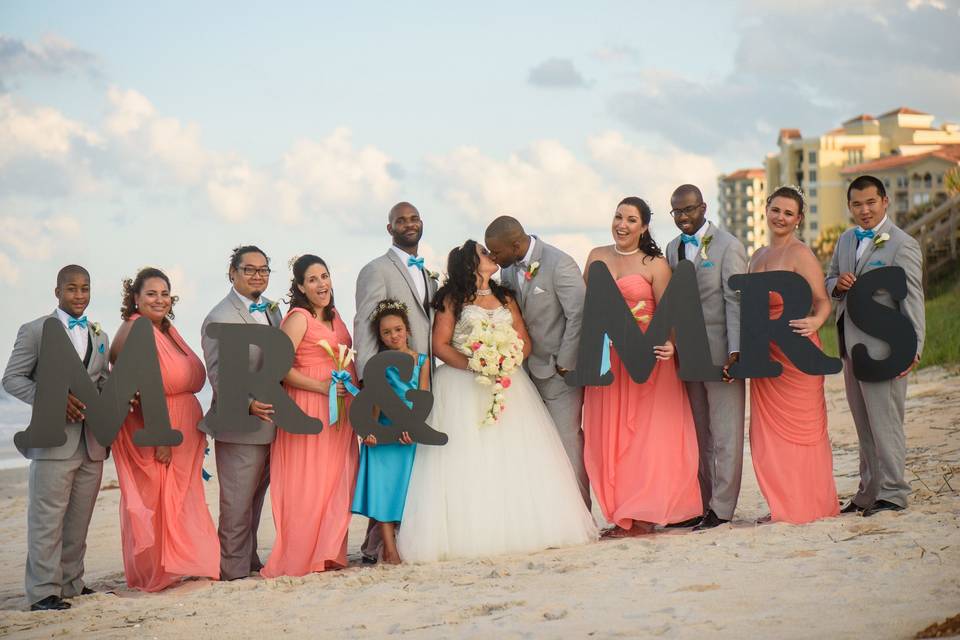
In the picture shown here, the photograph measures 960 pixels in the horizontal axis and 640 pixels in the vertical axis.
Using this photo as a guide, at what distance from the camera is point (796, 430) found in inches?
319

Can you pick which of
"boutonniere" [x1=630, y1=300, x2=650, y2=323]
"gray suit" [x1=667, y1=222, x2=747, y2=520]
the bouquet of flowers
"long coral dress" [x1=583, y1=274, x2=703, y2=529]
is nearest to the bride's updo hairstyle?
the bouquet of flowers

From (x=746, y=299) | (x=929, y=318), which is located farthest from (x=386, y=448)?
(x=929, y=318)

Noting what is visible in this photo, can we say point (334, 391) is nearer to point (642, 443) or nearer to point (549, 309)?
point (549, 309)

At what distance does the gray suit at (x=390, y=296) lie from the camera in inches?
322

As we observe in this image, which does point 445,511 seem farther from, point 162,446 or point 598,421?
point 162,446

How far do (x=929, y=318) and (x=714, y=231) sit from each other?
1424 centimetres

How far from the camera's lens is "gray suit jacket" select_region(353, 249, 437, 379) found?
26.9 ft

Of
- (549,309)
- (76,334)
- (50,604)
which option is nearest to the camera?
(50,604)

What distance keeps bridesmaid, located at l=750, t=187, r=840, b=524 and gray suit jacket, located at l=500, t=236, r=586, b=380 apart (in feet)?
4.74

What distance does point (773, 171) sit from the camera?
111 m

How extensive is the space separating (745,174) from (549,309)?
121043 mm

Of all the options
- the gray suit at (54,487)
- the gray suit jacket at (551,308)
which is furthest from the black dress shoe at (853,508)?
the gray suit at (54,487)

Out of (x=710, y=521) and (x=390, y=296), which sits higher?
(x=390, y=296)

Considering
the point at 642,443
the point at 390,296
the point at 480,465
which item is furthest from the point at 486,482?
the point at 390,296
